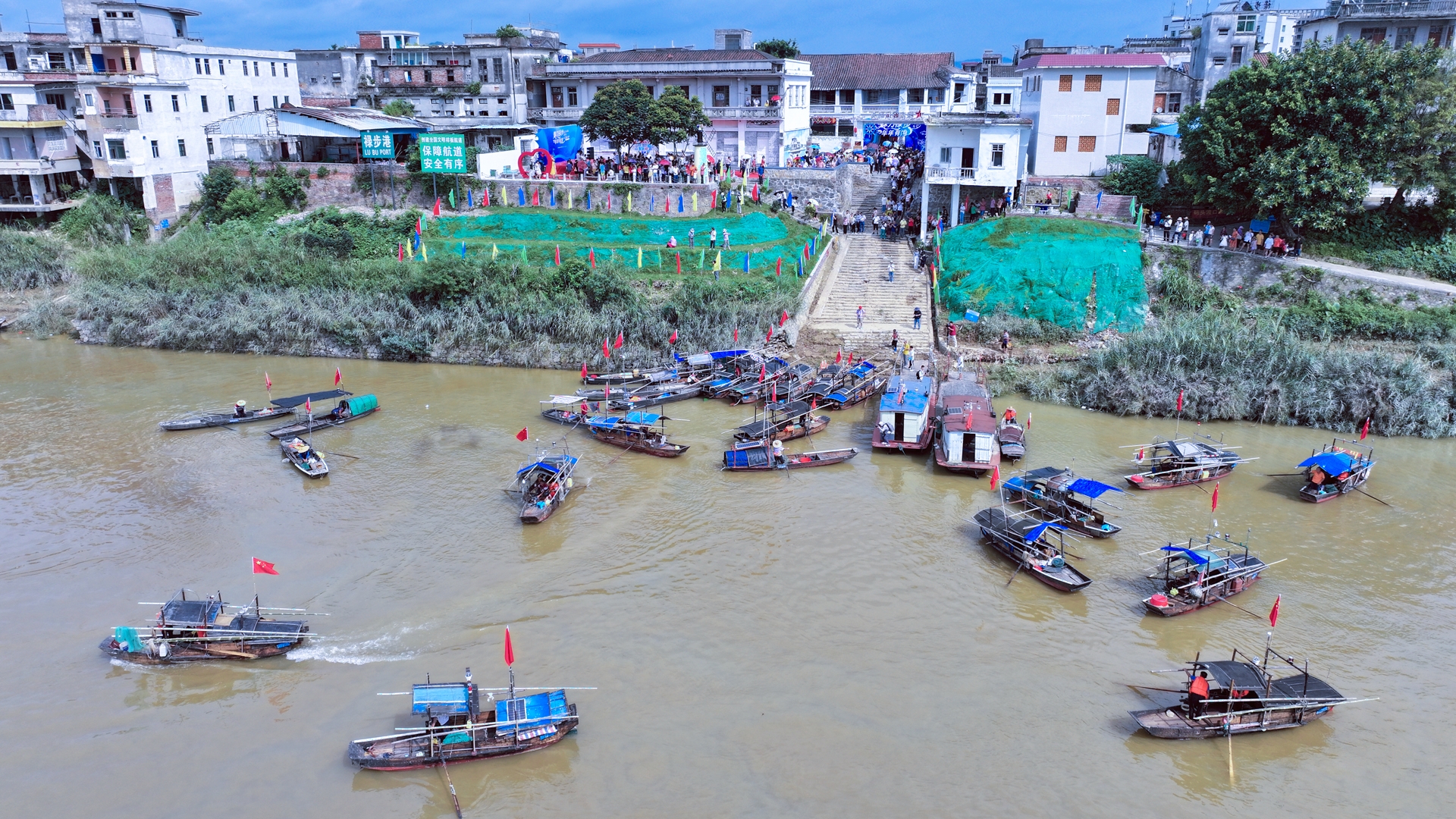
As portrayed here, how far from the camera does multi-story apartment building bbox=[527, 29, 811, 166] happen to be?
5422cm

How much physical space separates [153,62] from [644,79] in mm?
27354

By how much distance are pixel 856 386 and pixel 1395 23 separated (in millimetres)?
35400

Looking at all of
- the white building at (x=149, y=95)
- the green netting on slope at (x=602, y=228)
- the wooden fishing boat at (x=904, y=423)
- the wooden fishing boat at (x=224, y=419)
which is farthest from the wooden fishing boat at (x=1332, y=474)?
the white building at (x=149, y=95)

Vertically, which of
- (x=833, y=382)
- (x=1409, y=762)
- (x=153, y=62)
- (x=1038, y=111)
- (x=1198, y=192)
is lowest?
(x=1409, y=762)

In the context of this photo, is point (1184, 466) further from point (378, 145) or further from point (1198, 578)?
point (378, 145)

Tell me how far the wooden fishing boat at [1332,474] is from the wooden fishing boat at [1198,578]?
510 centimetres

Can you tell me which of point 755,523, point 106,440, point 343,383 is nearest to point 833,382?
point 755,523

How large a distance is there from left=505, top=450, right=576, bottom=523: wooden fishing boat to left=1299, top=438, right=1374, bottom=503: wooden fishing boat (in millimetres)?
20354

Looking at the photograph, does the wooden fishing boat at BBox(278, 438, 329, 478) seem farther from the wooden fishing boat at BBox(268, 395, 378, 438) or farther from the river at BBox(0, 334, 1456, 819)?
the wooden fishing boat at BBox(268, 395, 378, 438)

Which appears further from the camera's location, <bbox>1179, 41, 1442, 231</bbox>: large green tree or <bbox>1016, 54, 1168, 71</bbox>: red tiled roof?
<bbox>1016, 54, 1168, 71</bbox>: red tiled roof

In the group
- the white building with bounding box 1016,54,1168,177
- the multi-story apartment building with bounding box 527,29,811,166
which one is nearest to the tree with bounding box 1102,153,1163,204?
the white building with bounding box 1016,54,1168,177

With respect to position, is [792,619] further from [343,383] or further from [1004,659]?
[343,383]

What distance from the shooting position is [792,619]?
20469 millimetres

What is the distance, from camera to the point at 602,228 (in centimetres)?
4453
